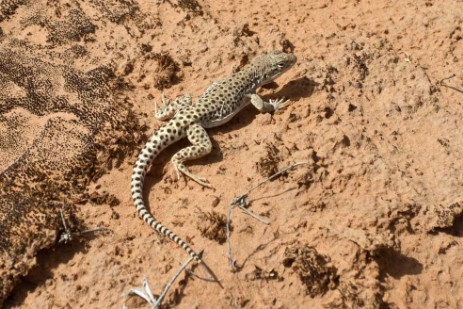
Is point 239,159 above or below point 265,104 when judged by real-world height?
below

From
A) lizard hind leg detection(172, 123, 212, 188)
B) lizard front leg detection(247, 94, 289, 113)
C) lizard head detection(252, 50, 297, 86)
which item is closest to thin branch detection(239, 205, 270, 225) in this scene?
lizard hind leg detection(172, 123, 212, 188)

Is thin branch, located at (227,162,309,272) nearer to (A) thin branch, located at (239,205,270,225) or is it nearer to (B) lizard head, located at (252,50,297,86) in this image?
(A) thin branch, located at (239,205,270,225)

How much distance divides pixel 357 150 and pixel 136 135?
2.91 metres

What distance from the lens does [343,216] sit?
19.3ft

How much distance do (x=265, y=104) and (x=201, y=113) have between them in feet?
3.17

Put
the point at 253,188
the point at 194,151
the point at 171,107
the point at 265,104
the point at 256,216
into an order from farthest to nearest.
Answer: the point at 265,104, the point at 171,107, the point at 194,151, the point at 253,188, the point at 256,216

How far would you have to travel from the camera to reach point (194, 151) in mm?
6191

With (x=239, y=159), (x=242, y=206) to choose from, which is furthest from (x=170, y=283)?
(x=239, y=159)

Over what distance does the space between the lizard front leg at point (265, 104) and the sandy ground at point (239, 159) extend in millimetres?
165

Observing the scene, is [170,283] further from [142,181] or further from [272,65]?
[272,65]

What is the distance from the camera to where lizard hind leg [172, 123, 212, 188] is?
19.9ft

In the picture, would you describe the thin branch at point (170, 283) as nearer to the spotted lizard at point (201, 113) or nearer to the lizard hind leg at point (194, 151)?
the spotted lizard at point (201, 113)

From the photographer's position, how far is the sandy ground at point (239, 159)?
5.37 metres

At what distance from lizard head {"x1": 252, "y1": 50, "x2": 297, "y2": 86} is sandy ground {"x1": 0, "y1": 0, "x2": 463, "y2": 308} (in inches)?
11.8
